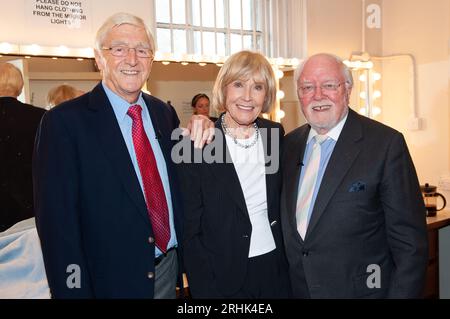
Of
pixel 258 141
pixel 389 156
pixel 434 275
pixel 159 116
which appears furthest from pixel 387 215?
pixel 434 275

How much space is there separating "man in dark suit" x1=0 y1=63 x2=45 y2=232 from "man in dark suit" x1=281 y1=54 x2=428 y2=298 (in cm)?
129

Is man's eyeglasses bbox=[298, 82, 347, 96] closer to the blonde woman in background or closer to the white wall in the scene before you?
the blonde woman in background

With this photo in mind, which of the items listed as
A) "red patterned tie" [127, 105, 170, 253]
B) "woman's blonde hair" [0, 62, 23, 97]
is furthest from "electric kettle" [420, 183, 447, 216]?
"woman's blonde hair" [0, 62, 23, 97]

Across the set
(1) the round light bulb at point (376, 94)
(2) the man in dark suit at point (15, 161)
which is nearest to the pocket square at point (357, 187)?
(2) the man in dark suit at point (15, 161)

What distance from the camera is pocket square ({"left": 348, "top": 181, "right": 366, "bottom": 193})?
4.96 feet

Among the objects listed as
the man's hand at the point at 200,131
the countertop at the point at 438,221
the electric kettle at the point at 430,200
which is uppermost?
the man's hand at the point at 200,131

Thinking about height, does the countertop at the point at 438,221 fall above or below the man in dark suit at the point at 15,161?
below

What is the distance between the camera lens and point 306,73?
5.49ft

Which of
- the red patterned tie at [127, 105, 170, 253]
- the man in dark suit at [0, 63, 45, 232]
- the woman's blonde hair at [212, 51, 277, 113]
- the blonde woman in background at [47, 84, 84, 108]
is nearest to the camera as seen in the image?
the red patterned tie at [127, 105, 170, 253]

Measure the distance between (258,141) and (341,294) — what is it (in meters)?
0.59

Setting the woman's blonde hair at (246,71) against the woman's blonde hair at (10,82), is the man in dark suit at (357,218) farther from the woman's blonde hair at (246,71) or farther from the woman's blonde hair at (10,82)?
the woman's blonde hair at (10,82)

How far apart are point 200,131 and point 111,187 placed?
37 centimetres

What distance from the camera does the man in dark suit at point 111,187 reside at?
134 centimetres

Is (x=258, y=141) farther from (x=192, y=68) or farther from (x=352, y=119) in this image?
(x=192, y=68)
